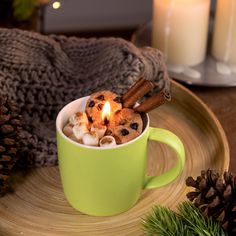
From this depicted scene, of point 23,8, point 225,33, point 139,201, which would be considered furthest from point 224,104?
point 23,8

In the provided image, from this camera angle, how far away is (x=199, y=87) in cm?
67

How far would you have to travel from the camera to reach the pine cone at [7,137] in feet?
1.49

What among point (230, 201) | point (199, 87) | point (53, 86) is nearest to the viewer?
point (230, 201)

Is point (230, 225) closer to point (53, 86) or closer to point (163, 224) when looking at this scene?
point (163, 224)

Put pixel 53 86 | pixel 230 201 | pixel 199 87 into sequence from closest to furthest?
pixel 230 201, pixel 53 86, pixel 199 87

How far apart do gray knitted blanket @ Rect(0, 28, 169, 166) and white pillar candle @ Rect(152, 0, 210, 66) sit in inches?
5.1

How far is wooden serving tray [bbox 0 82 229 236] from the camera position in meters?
0.44

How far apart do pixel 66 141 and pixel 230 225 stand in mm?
150

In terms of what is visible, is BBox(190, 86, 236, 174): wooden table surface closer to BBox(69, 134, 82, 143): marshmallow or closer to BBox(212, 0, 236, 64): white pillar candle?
BBox(212, 0, 236, 64): white pillar candle

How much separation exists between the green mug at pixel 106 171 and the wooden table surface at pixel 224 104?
0.13 metres

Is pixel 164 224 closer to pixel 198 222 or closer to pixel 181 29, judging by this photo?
pixel 198 222

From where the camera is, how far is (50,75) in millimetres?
551

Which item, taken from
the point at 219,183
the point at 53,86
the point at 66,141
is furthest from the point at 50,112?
the point at 219,183

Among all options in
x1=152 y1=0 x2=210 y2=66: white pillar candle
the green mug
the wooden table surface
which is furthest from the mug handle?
x1=152 y1=0 x2=210 y2=66: white pillar candle
